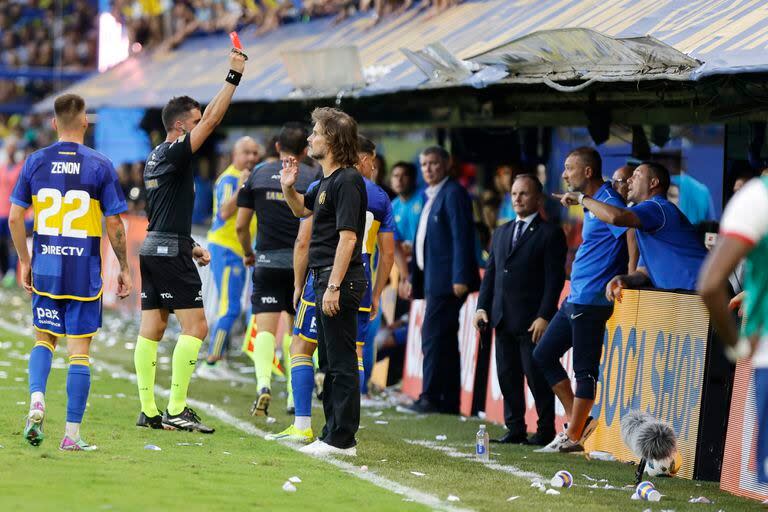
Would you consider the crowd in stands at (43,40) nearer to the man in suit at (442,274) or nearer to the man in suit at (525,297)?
the man in suit at (442,274)

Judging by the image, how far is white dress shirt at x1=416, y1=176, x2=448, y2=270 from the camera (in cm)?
1262

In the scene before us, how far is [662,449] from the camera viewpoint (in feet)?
27.8

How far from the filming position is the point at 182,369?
10008 millimetres

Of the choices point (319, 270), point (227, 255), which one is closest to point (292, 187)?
point (319, 270)

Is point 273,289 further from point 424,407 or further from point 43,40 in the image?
point 43,40

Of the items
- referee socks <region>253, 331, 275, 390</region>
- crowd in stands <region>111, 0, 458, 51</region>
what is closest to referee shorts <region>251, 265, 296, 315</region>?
referee socks <region>253, 331, 275, 390</region>

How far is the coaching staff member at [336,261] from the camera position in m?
8.74

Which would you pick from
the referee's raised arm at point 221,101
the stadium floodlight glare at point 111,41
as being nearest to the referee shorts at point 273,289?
the referee's raised arm at point 221,101

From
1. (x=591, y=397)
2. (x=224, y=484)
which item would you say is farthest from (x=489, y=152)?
(x=224, y=484)

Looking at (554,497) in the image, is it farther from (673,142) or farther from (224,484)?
(673,142)

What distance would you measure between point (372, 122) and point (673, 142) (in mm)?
7484

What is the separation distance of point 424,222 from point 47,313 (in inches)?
188

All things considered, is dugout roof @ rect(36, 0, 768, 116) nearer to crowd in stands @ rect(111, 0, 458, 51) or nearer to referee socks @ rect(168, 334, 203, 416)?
crowd in stands @ rect(111, 0, 458, 51)

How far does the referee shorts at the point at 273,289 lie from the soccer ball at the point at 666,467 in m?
3.55
